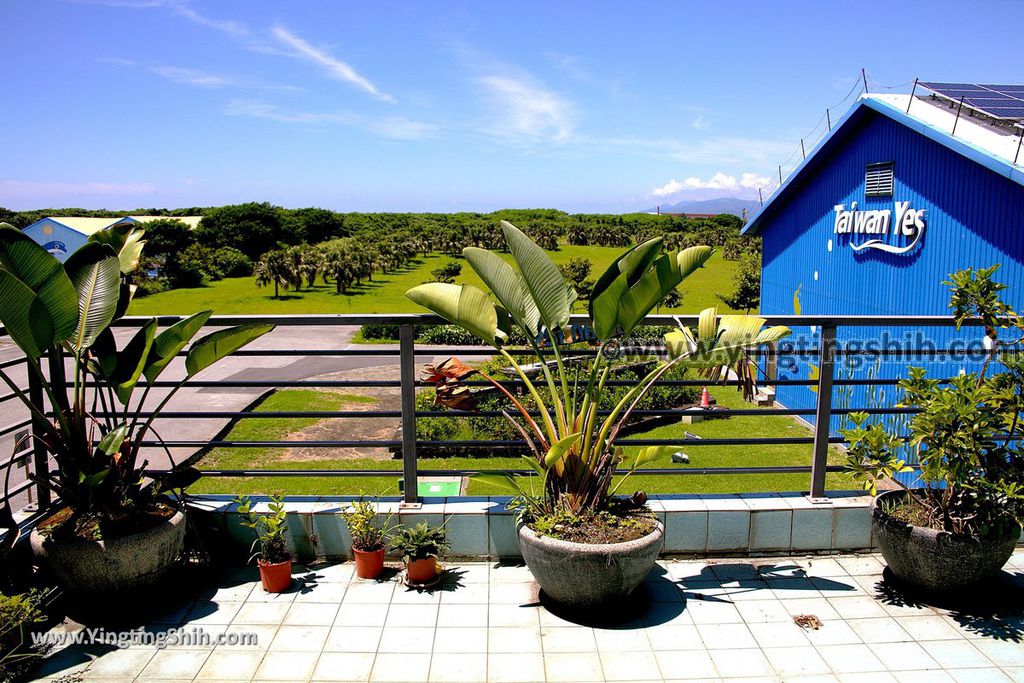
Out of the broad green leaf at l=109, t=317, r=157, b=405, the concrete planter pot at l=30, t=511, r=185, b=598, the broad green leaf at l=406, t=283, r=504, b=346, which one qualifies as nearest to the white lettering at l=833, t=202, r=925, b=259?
the broad green leaf at l=406, t=283, r=504, b=346

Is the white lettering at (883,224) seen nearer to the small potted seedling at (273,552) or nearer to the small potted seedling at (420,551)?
the small potted seedling at (420,551)

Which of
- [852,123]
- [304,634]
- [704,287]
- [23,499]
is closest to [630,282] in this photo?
[304,634]

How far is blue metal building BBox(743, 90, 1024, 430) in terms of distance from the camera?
38.2 feet

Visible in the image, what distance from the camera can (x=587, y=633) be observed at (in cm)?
366

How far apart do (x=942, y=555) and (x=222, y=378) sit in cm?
1895

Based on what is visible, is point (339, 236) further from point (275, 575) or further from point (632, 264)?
point (632, 264)

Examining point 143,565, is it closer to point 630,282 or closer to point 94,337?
point 94,337

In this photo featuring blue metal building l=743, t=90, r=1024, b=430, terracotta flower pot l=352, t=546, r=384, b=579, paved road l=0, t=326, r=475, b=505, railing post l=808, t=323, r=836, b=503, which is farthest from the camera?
paved road l=0, t=326, r=475, b=505

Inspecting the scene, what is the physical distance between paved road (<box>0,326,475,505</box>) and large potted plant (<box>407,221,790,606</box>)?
656cm

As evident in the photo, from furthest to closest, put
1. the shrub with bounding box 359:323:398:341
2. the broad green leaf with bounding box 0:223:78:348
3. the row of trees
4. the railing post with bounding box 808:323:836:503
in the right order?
the row of trees < the shrub with bounding box 359:323:398:341 < the railing post with bounding box 808:323:836:503 < the broad green leaf with bounding box 0:223:78:348

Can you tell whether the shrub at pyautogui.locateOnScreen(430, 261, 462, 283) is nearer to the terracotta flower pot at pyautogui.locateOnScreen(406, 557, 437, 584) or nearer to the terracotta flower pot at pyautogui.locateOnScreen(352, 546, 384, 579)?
the terracotta flower pot at pyautogui.locateOnScreen(352, 546, 384, 579)

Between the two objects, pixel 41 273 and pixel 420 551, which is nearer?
pixel 41 273

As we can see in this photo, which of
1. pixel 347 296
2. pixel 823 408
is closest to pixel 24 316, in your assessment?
pixel 823 408

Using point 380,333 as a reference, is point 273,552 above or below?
above
